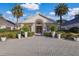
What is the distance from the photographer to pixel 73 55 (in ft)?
39.5

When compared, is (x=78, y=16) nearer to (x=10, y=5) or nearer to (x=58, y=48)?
(x=58, y=48)

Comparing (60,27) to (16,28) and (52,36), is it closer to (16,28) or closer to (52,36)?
(52,36)

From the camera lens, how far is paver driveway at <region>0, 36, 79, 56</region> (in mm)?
12148

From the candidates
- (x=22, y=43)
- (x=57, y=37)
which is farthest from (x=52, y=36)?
(x=22, y=43)

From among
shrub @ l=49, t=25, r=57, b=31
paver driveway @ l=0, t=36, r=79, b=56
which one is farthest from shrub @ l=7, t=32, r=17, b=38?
shrub @ l=49, t=25, r=57, b=31

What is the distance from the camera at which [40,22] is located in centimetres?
1230

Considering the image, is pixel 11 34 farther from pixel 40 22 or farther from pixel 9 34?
pixel 40 22

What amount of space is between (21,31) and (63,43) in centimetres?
131

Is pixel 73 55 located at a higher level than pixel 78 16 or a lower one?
lower

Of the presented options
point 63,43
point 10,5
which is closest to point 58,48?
point 63,43

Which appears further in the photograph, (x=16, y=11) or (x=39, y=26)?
(x=39, y=26)

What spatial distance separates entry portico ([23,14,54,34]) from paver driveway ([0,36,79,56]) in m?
0.28

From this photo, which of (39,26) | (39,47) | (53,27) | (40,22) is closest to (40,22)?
(40,22)

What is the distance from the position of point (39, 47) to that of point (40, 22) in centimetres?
74
